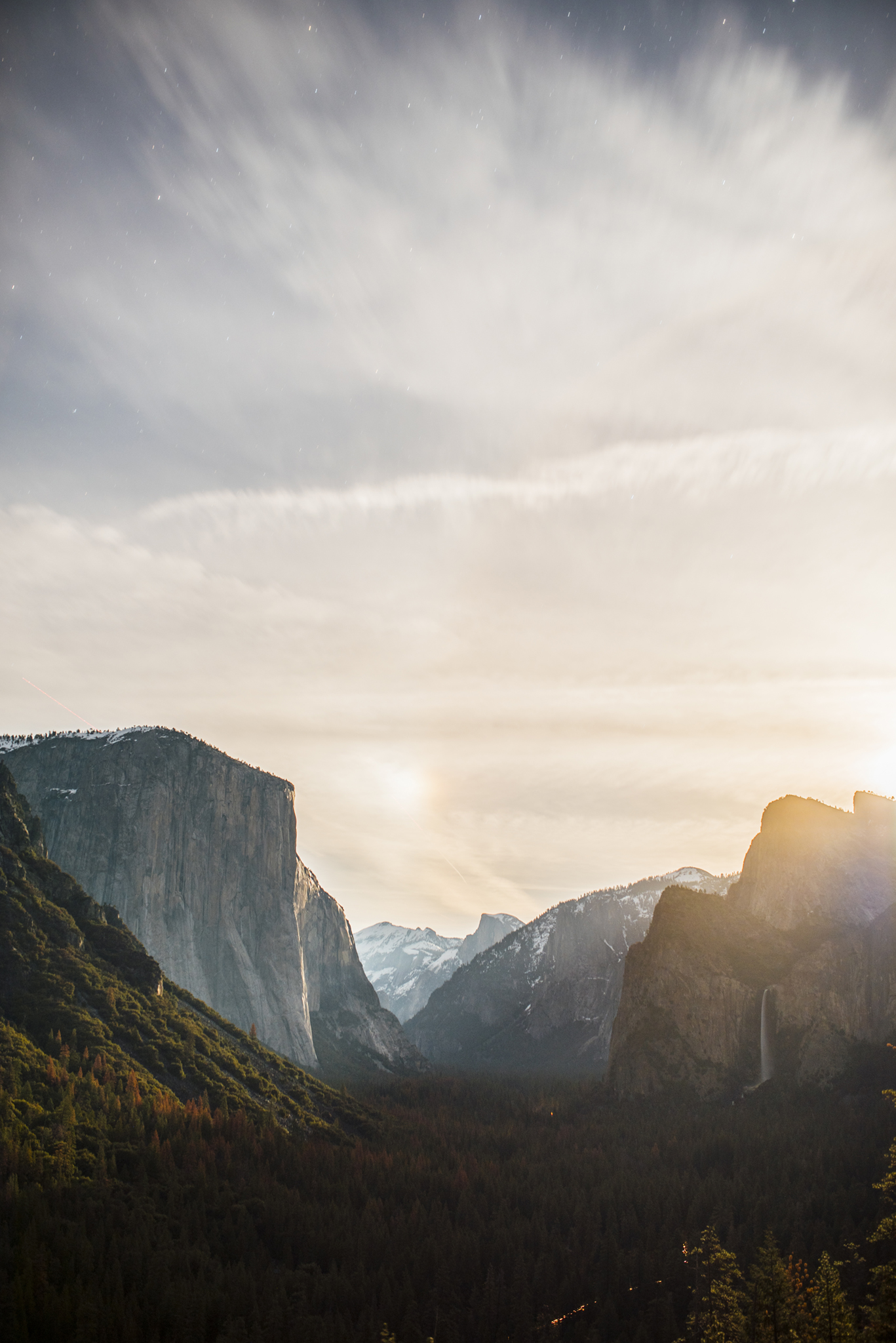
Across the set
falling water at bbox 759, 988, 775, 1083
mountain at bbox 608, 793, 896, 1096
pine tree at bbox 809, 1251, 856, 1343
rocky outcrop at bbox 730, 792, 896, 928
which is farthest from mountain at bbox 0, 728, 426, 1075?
pine tree at bbox 809, 1251, 856, 1343

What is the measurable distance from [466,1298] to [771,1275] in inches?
1420

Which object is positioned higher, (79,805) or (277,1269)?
(79,805)

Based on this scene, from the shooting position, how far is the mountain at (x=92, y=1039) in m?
78.1

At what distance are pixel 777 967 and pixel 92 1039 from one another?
136 m

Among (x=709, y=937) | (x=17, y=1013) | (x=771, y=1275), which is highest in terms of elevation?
(x=709, y=937)

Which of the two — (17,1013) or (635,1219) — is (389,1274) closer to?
(635,1219)

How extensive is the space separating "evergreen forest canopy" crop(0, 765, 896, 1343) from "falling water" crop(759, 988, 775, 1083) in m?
15.8

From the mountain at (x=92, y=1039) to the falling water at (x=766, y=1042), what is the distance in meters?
79.6

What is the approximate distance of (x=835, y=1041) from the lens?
471 feet

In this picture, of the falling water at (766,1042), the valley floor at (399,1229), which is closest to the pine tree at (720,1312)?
the valley floor at (399,1229)

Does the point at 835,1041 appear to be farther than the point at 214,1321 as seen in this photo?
Yes

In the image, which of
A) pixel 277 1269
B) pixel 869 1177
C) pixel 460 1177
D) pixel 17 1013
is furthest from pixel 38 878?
pixel 869 1177

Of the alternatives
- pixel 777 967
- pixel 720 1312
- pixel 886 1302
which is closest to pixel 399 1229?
pixel 720 1312

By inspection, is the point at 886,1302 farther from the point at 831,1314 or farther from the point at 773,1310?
the point at 773,1310
